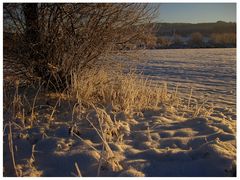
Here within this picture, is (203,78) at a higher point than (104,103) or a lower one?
higher

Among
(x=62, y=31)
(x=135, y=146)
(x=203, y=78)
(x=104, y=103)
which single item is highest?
(x=62, y=31)

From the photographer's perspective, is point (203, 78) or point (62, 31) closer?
point (62, 31)

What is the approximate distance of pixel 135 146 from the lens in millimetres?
4180

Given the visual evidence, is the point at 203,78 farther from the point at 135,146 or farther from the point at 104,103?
the point at 135,146

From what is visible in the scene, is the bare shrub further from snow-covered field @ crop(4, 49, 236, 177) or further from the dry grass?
snow-covered field @ crop(4, 49, 236, 177)

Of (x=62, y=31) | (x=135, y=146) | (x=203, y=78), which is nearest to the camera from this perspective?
(x=135, y=146)

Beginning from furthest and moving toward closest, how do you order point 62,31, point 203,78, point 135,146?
point 203,78
point 62,31
point 135,146

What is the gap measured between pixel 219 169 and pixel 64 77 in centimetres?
307

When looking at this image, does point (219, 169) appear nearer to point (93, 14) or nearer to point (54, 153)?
point (54, 153)

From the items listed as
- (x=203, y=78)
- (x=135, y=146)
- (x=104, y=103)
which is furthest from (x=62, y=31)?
(x=203, y=78)

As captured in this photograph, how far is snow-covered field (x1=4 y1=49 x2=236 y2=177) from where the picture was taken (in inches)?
141

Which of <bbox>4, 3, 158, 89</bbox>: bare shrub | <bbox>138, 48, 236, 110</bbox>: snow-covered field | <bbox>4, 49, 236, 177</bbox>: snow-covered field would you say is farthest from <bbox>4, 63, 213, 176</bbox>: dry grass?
<bbox>138, 48, 236, 110</bbox>: snow-covered field

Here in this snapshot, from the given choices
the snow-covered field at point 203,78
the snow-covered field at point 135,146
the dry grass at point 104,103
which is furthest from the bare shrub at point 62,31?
the snow-covered field at point 203,78

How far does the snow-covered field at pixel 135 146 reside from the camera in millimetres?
3578
